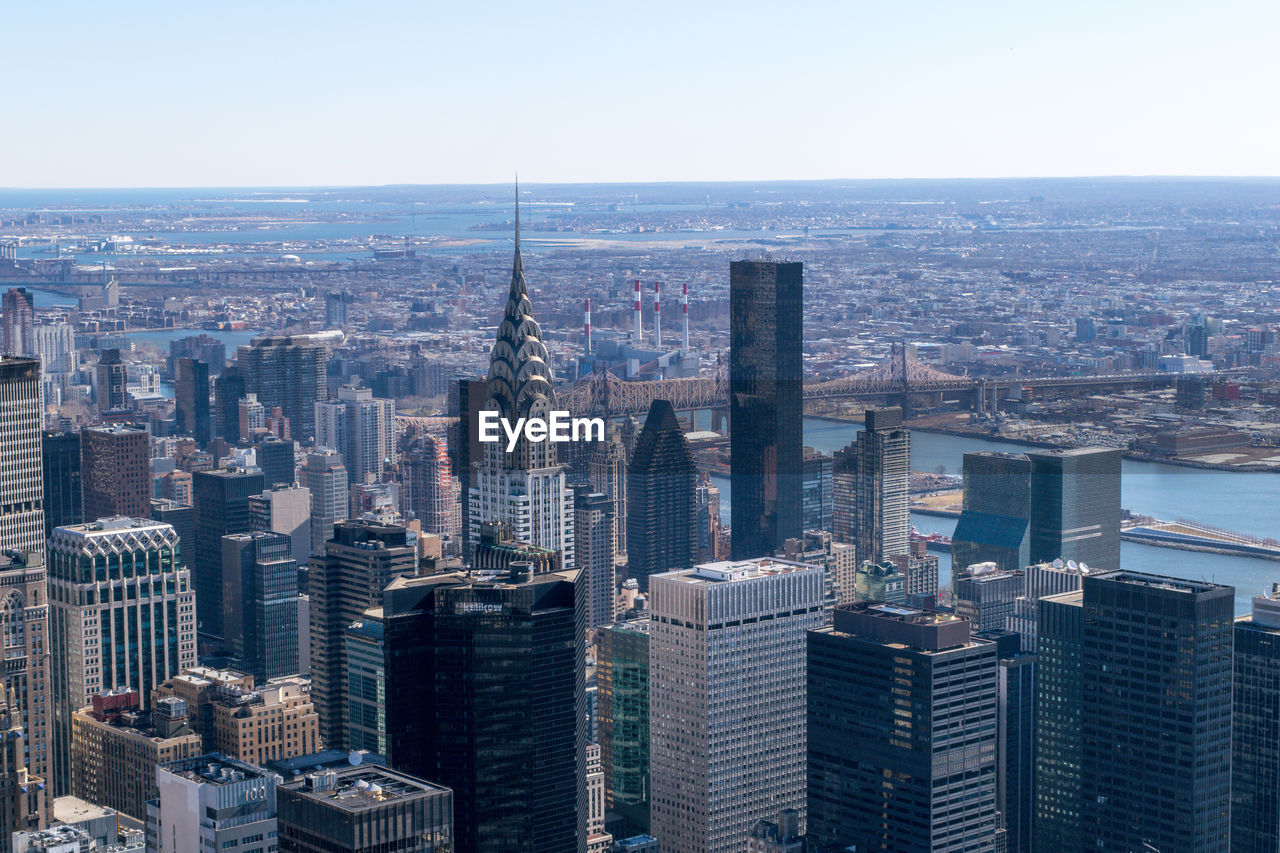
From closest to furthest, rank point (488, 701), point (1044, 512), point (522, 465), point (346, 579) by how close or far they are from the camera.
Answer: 1. point (488, 701)
2. point (346, 579)
3. point (522, 465)
4. point (1044, 512)

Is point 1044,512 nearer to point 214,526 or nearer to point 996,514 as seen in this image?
point 996,514

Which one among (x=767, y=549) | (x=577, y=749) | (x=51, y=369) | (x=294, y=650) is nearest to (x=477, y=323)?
(x=51, y=369)

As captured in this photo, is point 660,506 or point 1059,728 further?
point 660,506

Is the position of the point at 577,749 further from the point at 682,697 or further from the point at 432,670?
the point at 682,697

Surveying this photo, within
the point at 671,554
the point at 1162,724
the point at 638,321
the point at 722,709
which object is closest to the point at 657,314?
the point at 638,321

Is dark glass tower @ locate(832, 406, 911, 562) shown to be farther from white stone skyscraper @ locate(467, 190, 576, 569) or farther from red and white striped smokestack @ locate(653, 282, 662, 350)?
red and white striped smokestack @ locate(653, 282, 662, 350)

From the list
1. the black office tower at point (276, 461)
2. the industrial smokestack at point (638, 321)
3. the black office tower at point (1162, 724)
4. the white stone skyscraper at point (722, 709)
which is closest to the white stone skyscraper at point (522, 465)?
the white stone skyscraper at point (722, 709)

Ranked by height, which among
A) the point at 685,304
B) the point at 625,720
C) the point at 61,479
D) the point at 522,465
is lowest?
the point at 625,720
